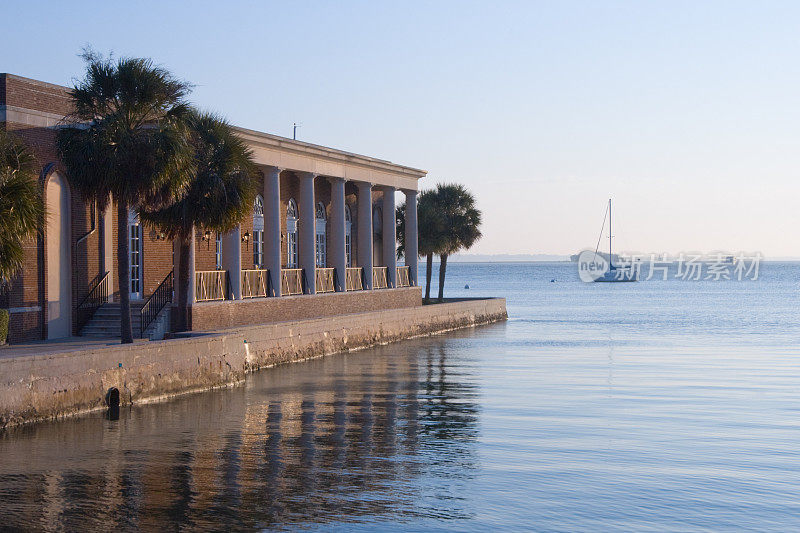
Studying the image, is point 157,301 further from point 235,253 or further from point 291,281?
point 291,281

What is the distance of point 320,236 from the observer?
130ft

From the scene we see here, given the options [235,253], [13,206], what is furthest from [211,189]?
[13,206]

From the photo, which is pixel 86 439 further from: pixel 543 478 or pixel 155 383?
pixel 543 478

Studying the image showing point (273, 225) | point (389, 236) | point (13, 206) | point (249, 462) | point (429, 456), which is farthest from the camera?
point (389, 236)

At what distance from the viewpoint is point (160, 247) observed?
2966 centimetres

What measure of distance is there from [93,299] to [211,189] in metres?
4.76

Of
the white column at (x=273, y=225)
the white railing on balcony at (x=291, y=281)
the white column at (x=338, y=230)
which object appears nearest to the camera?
the white column at (x=273, y=225)

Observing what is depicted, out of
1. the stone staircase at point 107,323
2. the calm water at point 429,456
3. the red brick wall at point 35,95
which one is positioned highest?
the red brick wall at point 35,95

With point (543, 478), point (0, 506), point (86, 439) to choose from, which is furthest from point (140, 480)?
point (543, 478)

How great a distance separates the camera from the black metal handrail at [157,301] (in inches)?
1051

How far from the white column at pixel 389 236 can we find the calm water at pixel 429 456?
1374cm

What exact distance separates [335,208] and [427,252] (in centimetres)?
1722

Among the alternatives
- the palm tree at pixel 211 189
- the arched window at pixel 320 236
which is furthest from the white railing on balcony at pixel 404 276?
the palm tree at pixel 211 189

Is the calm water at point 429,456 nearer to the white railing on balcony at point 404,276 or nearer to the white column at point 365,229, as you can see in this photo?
the white column at point 365,229
